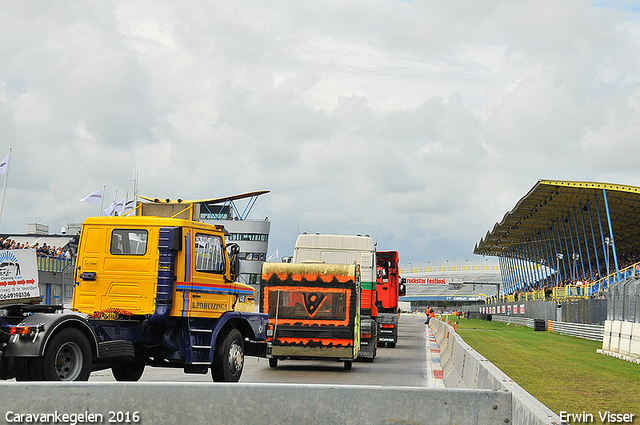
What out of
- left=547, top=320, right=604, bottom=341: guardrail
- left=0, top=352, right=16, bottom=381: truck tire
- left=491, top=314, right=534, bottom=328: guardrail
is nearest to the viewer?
left=0, top=352, right=16, bottom=381: truck tire

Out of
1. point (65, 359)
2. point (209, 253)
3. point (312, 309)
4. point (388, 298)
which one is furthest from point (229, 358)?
point (388, 298)

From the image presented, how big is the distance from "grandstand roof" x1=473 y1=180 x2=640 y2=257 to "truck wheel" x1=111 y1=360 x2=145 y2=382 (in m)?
38.6

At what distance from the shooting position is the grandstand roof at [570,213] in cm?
5059

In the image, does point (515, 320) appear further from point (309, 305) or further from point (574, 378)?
point (309, 305)

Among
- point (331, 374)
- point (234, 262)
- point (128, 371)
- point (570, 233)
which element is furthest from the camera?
point (570, 233)

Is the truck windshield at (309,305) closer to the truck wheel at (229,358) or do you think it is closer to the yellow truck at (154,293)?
the truck wheel at (229,358)

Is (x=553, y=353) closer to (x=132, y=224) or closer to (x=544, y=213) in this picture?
(x=132, y=224)

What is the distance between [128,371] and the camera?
43.2 feet

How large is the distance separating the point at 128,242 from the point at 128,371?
247 cm

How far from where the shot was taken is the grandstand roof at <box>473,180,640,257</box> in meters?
50.6

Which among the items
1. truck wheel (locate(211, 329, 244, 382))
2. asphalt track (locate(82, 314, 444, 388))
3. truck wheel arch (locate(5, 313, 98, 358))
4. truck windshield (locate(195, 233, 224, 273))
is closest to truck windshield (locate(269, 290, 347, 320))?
asphalt track (locate(82, 314, 444, 388))

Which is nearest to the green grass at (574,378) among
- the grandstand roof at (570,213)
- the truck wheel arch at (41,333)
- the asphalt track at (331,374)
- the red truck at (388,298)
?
the asphalt track at (331,374)

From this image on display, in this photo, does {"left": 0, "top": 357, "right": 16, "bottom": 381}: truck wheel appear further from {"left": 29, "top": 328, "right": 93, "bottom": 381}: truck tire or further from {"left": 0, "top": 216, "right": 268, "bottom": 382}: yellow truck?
{"left": 0, "top": 216, "right": 268, "bottom": 382}: yellow truck

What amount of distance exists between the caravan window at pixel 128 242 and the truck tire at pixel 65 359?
1919 mm
